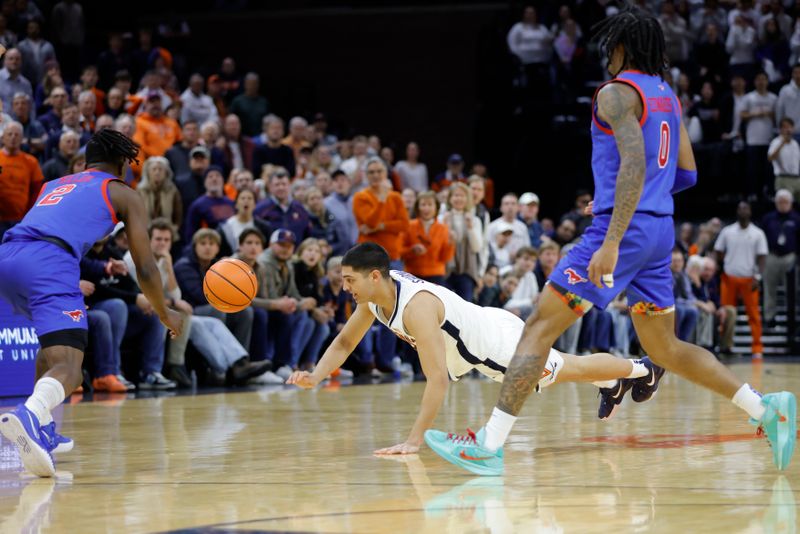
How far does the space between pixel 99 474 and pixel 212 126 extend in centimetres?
980

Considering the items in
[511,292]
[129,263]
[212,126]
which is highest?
[212,126]

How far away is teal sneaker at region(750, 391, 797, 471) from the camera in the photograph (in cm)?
553

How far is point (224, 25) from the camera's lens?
80.9ft

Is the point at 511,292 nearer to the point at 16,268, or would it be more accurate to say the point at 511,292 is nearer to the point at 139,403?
the point at 139,403

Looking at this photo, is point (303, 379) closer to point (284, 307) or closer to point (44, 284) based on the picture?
point (44, 284)

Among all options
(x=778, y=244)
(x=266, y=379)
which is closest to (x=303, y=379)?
(x=266, y=379)

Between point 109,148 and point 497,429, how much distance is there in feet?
8.58

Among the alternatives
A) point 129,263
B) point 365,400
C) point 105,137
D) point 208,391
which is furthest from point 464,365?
point 129,263

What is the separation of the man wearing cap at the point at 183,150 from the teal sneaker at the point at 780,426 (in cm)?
984

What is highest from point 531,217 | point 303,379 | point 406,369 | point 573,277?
point 573,277

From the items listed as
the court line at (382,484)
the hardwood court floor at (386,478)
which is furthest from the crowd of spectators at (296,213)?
the court line at (382,484)

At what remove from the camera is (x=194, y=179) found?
14.2 meters

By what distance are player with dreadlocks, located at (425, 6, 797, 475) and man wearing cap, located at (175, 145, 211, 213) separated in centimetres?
901

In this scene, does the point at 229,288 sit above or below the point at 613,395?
above
